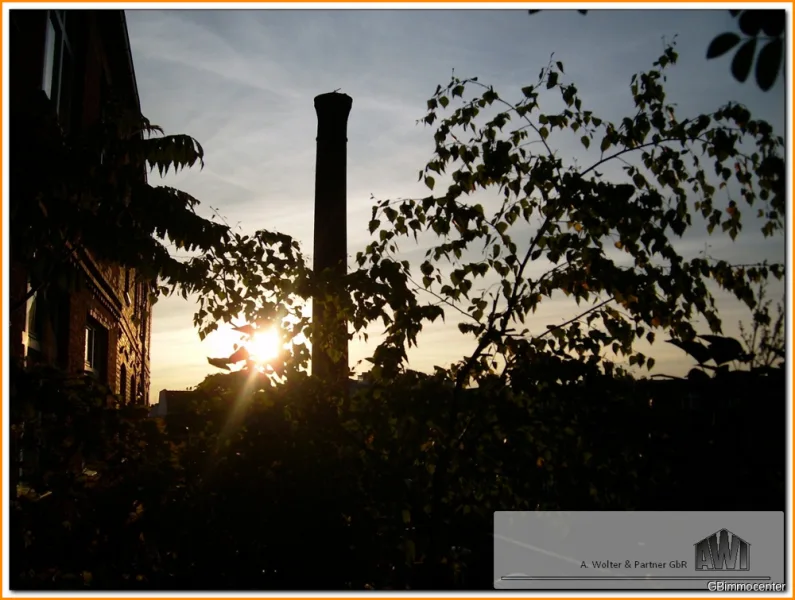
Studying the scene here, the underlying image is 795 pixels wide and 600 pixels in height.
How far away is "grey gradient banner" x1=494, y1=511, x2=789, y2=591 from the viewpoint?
294cm

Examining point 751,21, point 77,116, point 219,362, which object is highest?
point 77,116

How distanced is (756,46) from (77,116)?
8944mm

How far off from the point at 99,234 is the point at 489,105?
7.24 ft

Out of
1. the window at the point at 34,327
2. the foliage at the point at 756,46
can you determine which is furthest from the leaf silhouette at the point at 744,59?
the window at the point at 34,327

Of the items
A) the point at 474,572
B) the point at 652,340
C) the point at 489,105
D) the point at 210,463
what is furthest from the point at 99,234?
the point at 652,340

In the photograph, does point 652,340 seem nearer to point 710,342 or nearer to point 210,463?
point 710,342

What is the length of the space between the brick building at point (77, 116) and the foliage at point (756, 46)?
9.23 ft

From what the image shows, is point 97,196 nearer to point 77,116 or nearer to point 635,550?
point 635,550

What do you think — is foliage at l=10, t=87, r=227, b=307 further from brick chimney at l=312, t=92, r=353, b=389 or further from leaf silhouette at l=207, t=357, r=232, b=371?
brick chimney at l=312, t=92, r=353, b=389

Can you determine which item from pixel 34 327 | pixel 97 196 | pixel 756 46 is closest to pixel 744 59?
pixel 756 46

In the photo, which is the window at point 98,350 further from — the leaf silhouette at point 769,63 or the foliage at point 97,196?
the leaf silhouette at point 769,63

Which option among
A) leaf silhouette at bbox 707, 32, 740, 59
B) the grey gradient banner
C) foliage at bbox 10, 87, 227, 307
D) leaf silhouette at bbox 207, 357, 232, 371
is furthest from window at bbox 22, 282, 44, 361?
leaf silhouette at bbox 707, 32, 740, 59

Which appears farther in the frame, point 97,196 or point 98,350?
point 98,350

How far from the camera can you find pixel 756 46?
1.90 m
